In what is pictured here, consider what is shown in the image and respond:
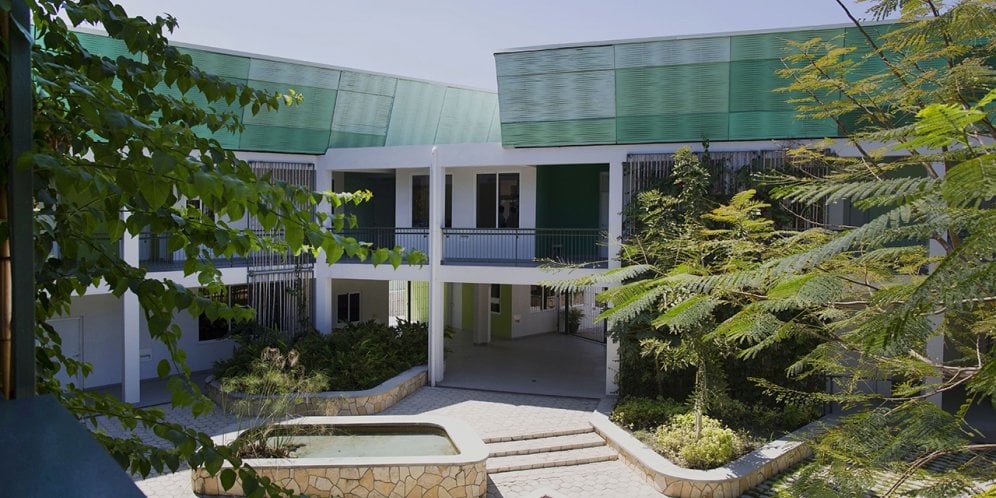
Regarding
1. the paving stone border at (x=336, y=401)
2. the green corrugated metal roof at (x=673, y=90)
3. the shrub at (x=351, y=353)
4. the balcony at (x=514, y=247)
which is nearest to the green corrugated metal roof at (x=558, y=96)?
the green corrugated metal roof at (x=673, y=90)

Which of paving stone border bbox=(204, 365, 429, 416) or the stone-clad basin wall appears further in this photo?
paving stone border bbox=(204, 365, 429, 416)

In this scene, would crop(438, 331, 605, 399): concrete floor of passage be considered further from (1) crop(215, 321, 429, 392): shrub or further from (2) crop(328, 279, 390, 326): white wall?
(2) crop(328, 279, 390, 326): white wall

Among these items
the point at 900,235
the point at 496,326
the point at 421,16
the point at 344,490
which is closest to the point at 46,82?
the point at 900,235

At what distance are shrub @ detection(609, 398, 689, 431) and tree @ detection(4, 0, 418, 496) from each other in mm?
12120

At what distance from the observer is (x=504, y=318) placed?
25297 mm

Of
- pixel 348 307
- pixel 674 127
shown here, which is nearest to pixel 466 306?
pixel 348 307

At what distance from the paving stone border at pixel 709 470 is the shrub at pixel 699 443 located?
181mm

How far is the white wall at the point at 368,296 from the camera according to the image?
23.2 metres

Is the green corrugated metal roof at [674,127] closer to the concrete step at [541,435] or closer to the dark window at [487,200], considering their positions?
the dark window at [487,200]

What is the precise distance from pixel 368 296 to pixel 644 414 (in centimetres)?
1264

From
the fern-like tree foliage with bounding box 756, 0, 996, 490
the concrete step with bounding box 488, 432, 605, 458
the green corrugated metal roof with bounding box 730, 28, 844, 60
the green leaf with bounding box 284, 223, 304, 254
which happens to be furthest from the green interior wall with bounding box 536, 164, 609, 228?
the green leaf with bounding box 284, 223, 304, 254

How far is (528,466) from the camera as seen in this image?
12.9 m

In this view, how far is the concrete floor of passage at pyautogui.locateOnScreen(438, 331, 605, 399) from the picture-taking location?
59.8 ft

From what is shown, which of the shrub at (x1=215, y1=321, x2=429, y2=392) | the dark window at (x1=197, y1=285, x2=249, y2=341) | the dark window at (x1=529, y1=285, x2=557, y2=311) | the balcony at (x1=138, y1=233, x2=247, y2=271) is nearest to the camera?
the shrub at (x1=215, y1=321, x2=429, y2=392)
